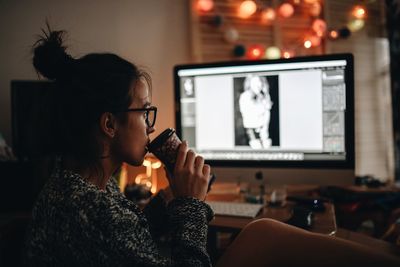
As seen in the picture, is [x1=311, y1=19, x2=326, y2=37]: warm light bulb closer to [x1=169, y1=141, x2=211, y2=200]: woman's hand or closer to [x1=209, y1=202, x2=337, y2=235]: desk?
[x1=209, y1=202, x2=337, y2=235]: desk

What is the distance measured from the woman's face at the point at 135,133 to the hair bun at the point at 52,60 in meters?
0.15

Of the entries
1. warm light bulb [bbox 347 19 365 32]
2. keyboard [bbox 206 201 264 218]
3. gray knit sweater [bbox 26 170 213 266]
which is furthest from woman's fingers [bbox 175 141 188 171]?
warm light bulb [bbox 347 19 365 32]

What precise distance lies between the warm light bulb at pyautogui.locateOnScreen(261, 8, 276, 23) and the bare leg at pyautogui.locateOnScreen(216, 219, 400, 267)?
162 centimetres

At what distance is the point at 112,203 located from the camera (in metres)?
0.67

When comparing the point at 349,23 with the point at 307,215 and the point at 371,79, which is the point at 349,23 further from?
the point at 307,215

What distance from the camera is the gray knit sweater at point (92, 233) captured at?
0.63 metres

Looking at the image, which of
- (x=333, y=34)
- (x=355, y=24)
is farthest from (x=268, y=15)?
(x=355, y=24)

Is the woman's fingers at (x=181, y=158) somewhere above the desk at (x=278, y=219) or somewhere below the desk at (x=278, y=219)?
above

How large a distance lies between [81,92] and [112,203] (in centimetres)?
25

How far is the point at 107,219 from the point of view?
64cm

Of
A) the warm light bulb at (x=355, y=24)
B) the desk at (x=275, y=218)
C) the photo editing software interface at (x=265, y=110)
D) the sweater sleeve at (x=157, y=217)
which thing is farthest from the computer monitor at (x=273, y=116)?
the warm light bulb at (x=355, y=24)

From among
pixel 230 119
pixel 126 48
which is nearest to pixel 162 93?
pixel 126 48

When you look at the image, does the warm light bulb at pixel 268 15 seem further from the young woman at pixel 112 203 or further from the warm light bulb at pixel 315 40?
the young woman at pixel 112 203

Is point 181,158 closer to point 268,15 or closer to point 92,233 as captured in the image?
point 92,233
